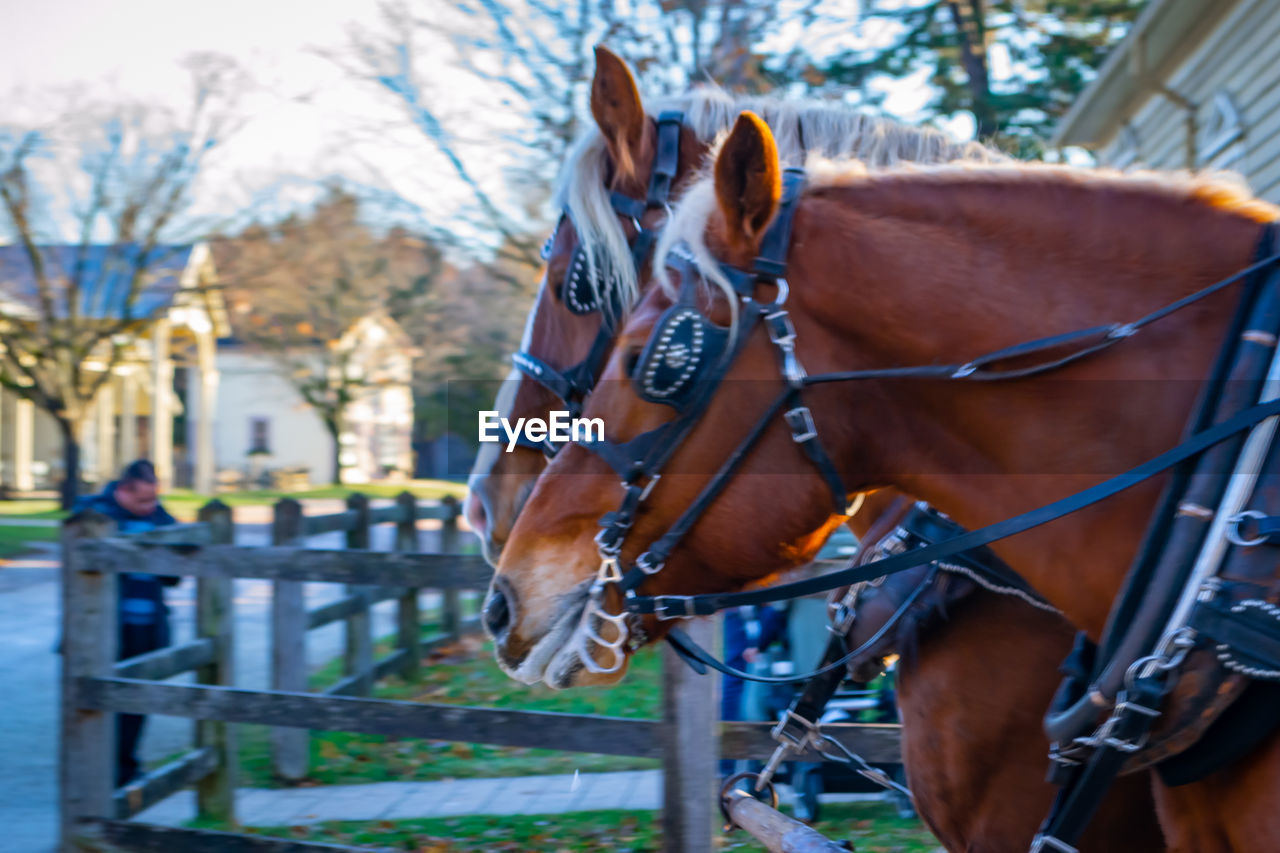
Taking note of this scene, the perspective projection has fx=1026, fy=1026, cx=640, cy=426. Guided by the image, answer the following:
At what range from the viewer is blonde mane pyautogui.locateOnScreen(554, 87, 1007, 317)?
98.8 inches

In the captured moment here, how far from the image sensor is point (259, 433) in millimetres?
45594

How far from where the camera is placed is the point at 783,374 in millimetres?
1728

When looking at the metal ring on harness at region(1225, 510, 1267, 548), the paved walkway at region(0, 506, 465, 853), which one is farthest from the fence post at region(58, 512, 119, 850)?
the metal ring on harness at region(1225, 510, 1267, 548)

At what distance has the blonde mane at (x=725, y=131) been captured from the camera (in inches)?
98.8

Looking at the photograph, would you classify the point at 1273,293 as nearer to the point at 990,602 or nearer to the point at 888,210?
the point at 888,210

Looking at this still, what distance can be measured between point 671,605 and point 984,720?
0.71 m

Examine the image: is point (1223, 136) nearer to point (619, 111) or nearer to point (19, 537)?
point (619, 111)

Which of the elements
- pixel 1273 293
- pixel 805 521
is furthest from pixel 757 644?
pixel 1273 293

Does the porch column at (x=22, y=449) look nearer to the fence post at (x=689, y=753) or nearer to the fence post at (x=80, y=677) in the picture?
the fence post at (x=80, y=677)

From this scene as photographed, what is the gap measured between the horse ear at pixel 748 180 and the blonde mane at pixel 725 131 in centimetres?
63

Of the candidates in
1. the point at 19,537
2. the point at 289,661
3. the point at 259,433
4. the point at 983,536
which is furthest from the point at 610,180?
the point at 259,433

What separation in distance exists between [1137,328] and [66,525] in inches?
183

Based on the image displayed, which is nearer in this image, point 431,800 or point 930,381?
point 930,381

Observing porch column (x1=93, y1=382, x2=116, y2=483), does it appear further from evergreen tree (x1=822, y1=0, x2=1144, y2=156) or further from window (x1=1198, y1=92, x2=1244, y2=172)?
window (x1=1198, y1=92, x2=1244, y2=172)
